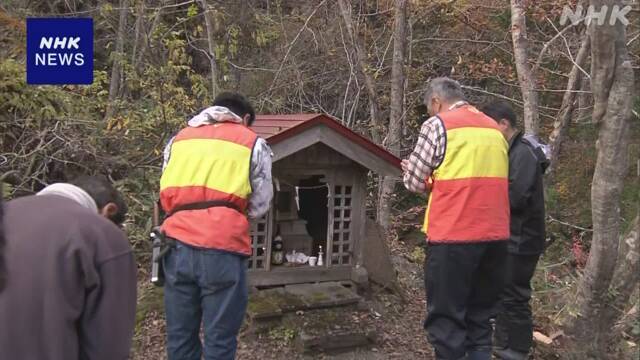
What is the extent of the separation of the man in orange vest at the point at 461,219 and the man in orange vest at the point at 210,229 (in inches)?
39.5

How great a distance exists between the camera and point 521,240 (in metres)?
4.35

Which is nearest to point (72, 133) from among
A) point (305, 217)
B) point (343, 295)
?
point (305, 217)

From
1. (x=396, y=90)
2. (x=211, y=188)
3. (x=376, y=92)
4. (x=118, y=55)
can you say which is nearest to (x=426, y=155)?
(x=211, y=188)

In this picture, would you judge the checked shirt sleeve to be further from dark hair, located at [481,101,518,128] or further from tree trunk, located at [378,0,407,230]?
tree trunk, located at [378,0,407,230]

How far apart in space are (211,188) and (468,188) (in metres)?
1.45

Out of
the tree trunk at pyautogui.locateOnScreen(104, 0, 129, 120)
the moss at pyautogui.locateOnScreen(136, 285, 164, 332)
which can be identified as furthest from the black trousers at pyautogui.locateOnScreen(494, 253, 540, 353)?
the tree trunk at pyautogui.locateOnScreen(104, 0, 129, 120)

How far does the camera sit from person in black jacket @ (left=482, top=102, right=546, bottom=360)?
4.28 meters

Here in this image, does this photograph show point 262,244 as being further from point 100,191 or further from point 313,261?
point 100,191

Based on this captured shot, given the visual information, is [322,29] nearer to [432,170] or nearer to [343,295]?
[343,295]

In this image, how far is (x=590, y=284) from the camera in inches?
183

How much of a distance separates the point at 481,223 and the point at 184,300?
1749 millimetres

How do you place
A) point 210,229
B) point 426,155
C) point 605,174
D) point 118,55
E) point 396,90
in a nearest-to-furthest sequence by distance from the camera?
point 210,229
point 426,155
point 605,174
point 118,55
point 396,90

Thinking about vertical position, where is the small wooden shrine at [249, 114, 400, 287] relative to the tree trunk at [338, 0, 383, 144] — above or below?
below

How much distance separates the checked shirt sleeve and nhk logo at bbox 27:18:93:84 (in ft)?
16.9
